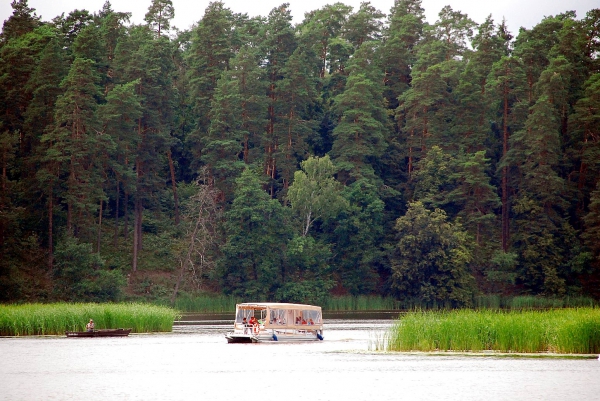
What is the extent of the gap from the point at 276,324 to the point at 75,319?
44.4 ft

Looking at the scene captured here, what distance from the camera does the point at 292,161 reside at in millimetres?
114375

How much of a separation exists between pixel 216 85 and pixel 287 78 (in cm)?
931

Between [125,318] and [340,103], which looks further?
[340,103]

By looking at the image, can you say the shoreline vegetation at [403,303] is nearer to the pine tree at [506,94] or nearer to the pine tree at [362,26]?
the pine tree at [506,94]

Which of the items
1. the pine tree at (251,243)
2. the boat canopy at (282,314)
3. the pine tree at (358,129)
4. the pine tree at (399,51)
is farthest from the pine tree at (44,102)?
the pine tree at (399,51)

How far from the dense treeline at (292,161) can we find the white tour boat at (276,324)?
30.7 m

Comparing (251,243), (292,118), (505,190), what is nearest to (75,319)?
(251,243)

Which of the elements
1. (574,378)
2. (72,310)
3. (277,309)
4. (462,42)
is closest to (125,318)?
(72,310)

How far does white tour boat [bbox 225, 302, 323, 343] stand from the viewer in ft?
189

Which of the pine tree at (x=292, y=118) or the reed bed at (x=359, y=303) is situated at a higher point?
the pine tree at (x=292, y=118)

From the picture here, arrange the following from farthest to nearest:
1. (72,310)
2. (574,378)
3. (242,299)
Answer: (242,299) < (72,310) < (574,378)

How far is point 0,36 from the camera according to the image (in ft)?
351

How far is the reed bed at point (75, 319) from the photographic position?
59094 mm

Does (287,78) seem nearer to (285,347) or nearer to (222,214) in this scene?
(222,214)
